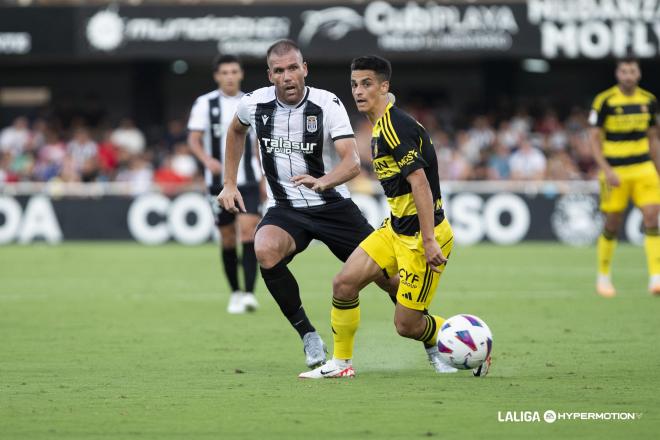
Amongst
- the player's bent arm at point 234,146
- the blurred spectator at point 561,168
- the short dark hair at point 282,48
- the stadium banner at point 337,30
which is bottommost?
the blurred spectator at point 561,168

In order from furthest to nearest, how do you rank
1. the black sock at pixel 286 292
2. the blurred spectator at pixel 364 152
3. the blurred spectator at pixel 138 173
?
1. the blurred spectator at pixel 138 173
2. the blurred spectator at pixel 364 152
3. the black sock at pixel 286 292

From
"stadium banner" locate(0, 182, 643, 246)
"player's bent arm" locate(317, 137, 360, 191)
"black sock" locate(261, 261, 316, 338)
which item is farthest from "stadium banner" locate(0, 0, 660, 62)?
"black sock" locate(261, 261, 316, 338)

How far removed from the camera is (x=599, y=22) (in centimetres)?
2420

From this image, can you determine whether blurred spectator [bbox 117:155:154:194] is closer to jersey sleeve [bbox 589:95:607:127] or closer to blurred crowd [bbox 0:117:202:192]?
blurred crowd [bbox 0:117:202:192]

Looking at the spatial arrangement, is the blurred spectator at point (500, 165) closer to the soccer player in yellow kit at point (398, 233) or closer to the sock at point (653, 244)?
the sock at point (653, 244)

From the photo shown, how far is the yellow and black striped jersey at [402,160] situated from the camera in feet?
24.8

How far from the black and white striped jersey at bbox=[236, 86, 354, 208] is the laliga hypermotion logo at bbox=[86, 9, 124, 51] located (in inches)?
665

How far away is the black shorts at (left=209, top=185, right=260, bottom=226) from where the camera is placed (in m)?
12.1

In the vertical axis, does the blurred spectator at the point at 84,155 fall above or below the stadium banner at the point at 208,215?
above

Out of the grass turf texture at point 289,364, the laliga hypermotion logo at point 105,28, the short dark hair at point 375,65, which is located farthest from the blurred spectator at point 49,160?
the short dark hair at point 375,65

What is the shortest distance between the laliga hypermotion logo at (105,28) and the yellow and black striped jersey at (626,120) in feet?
45.9

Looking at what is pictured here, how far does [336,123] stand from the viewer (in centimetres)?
832

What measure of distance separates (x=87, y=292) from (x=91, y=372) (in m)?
6.12

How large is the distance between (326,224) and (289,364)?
1.05m
